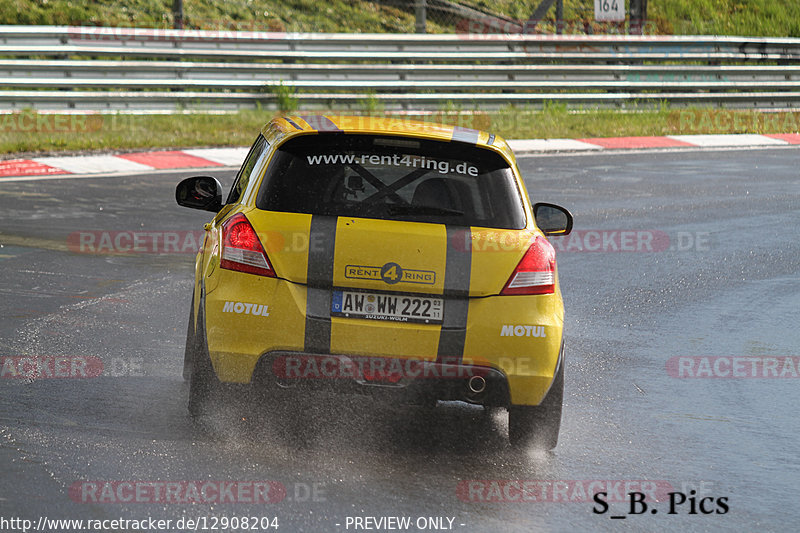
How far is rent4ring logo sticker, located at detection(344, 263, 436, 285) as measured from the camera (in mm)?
5535

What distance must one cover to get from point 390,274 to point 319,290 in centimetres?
32

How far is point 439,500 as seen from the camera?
16.7ft

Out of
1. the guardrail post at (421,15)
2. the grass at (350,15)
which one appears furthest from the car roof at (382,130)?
the grass at (350,15)

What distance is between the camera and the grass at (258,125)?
17391mm

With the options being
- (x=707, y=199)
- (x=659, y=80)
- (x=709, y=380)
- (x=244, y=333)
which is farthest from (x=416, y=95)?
(x=244, y=333)

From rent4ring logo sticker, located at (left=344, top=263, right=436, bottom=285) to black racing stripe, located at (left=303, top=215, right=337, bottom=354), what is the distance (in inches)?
3.9

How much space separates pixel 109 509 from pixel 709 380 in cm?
389

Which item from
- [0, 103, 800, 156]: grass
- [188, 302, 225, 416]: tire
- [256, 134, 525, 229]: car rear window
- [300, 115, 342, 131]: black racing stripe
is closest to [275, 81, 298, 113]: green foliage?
[0, 103, 800, 156]: grass

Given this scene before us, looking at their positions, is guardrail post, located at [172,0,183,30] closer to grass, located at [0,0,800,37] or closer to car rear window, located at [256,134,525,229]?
grass, located at [0,0,800,37]

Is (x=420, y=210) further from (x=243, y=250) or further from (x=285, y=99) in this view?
(x=285, y=99)

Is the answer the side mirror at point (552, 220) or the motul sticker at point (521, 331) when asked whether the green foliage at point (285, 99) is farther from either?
the motul sticker at point (521, 331)

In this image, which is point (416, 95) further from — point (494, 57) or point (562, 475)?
point (562, 475)

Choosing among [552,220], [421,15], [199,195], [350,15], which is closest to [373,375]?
[552,220]

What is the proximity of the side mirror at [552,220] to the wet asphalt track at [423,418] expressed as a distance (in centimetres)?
93
